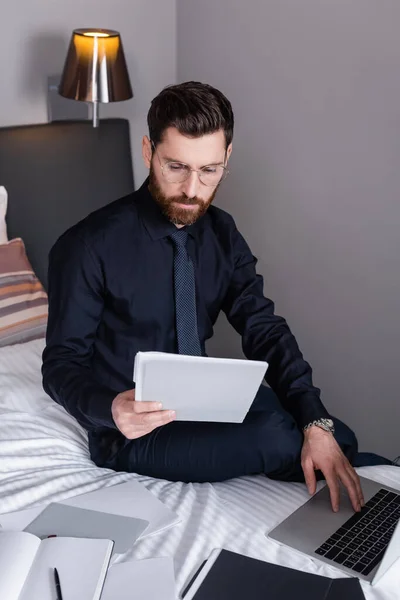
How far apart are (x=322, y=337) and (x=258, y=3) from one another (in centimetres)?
111

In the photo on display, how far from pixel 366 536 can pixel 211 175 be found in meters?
0.82

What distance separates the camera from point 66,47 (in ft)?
9.21

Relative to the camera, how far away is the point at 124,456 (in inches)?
72.9

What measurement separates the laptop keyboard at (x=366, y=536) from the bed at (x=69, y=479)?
0.05 meters

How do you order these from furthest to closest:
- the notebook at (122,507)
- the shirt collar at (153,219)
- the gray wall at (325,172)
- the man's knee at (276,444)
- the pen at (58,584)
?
the gray wall at (325,172)
the shirt collar at (153,219)
the man's knee at (276,444)
the notebook at (122,507)
the pen at (58,584)

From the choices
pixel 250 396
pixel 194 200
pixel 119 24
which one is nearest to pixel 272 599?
pixel 250 396

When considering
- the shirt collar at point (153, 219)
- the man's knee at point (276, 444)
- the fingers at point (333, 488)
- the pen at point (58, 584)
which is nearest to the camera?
the pen at point (58, 584)

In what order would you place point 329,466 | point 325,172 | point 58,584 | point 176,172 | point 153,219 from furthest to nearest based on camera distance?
1. point 325,172
2. point 153,219
3. point 176,172
4. point 329,466
5. point 58,584

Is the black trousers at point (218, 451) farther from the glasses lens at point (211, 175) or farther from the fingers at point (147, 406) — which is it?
the glasses lens at point (211, 175)

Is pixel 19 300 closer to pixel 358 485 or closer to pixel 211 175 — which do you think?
pixel 211 175

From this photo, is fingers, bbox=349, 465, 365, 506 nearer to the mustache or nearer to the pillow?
the mustache

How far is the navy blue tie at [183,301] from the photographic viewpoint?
1943mm

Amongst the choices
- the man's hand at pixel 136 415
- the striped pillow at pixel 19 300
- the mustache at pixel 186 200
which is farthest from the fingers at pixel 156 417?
the striped pillow at pixel 19 300

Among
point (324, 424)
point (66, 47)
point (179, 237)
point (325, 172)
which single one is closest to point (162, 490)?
point (324, 424)
